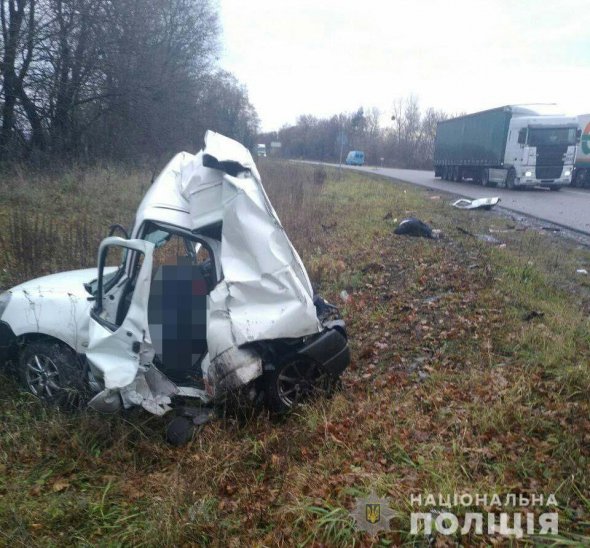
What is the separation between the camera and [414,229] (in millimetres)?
10336

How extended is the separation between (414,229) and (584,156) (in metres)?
17.9

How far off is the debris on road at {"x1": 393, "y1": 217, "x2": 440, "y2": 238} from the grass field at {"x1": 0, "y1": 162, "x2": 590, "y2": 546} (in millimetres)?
3730

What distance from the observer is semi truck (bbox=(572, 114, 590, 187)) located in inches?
921

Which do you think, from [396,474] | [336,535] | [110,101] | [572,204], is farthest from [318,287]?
[110,101]

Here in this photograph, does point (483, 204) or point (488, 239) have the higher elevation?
point (483, 204)

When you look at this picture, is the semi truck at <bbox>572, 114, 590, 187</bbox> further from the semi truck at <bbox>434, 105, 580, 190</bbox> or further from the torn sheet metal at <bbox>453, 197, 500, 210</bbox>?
the torn sheet metal at <bbox>453, 197, 500, 210</bbox>

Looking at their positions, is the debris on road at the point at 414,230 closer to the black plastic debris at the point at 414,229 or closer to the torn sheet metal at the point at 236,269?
the black plastic debris at the point at 414,229

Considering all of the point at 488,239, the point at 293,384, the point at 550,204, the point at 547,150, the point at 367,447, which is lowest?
the point at 367,447

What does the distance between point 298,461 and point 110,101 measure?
19.6 meters

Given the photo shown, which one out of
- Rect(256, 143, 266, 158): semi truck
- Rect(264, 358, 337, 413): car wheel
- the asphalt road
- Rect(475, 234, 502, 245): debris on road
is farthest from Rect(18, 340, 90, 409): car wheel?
Rect(256, 143, 266, 158): semi truck

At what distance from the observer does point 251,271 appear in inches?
151

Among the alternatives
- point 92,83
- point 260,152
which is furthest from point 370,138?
point 92,83

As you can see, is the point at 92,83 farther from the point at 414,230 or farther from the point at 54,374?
the point at 54,374

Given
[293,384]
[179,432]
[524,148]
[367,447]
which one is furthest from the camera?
[524,148]
